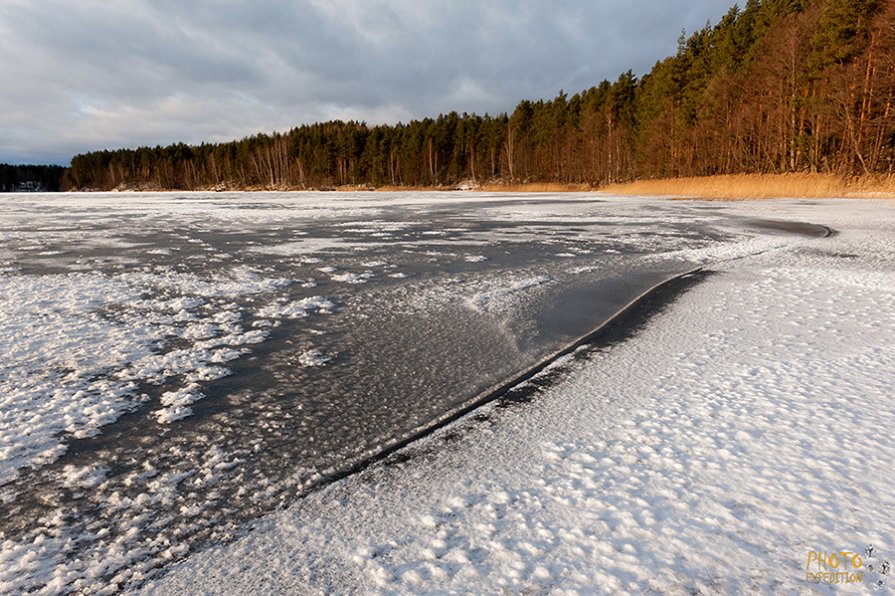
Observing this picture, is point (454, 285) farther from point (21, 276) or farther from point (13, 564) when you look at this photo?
point (21, 276)

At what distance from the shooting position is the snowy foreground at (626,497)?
1494mm

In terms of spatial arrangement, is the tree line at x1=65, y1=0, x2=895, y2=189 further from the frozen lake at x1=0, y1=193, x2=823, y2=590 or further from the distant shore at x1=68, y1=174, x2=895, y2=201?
the frozen lake at x1=0, y1=193, x2=823, y2=590

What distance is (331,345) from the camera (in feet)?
12.5

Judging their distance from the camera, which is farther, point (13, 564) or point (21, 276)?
point (21, 276)

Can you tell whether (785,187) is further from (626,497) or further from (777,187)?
(626,497)

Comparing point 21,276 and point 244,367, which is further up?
point 21,276

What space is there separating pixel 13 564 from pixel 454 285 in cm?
464

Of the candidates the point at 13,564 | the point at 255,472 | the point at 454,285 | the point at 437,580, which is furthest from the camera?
the point at 454,285

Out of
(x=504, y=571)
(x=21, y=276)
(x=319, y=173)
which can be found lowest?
(x=504, y=571)

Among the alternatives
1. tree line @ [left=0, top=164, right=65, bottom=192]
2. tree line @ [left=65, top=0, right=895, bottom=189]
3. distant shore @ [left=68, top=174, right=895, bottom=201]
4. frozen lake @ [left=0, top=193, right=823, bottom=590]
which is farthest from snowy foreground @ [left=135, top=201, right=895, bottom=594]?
tree line @ [left=0, top=164, right=65, bottom=192]

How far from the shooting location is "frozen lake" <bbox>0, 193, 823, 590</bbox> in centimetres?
188

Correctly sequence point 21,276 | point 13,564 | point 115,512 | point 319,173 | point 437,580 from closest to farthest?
1. point 437,580
2. point 13,564
3. point 115,512
4. point 21,276
5. point 319,173

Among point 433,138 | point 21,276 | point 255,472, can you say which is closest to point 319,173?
point 433,138

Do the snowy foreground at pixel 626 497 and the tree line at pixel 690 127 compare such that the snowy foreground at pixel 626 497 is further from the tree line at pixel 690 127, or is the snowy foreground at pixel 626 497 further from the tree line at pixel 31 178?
the tree line at pixel 31 178
